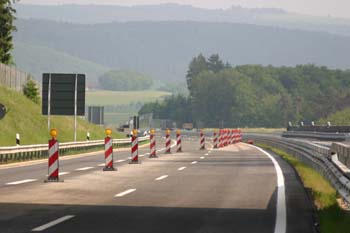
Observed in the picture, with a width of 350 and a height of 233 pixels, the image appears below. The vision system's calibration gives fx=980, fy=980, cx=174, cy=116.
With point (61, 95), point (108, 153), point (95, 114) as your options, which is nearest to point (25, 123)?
point (61, 95)

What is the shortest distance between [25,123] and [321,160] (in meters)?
39.0

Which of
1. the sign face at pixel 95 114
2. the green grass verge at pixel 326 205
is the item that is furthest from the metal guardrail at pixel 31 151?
the sign face at pixel 95 114

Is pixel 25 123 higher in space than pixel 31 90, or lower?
lower

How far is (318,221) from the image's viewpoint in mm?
14375

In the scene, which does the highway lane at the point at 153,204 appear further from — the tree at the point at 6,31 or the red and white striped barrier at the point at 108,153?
the tree at the point at 6,31

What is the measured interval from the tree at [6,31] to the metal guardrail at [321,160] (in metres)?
34.9

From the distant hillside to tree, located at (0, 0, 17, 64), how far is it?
7.28 metres

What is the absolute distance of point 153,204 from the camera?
16797 mm

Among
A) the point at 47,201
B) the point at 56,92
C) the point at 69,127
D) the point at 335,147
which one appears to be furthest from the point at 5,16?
the point at 47,201

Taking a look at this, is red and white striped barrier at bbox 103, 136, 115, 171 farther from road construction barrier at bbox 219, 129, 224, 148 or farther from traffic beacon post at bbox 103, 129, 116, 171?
road construction barrier at bbox 219, 129, 224, 148

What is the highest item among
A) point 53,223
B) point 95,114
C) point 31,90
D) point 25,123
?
point 31,90

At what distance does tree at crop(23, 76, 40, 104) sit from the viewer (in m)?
70.8

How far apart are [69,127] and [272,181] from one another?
159 feet

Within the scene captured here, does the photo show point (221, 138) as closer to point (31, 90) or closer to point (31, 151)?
point (31, 90)
